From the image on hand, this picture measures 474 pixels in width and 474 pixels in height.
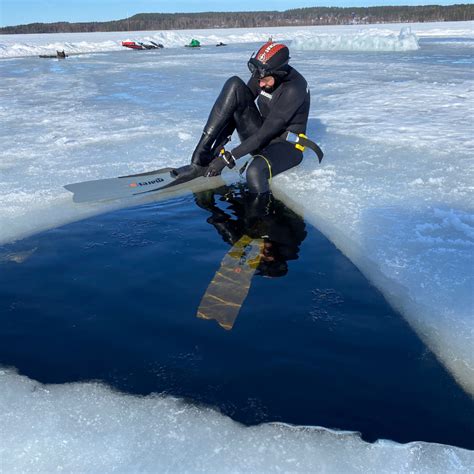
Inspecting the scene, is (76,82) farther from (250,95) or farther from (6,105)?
(250,95)

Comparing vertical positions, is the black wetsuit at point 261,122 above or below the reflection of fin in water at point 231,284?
above

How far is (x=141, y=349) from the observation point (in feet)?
9.02

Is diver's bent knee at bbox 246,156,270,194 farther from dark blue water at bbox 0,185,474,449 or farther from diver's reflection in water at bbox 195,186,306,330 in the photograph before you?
dark blue water at bbox 0,185,474,449

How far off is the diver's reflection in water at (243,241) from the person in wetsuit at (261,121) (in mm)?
278

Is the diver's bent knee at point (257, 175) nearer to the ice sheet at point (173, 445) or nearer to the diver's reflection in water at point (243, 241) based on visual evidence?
the diver's reflection in water at point (243, 241)

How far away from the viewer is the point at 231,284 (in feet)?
11.1

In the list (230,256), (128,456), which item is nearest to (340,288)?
(230,256)

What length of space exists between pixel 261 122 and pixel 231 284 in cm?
280

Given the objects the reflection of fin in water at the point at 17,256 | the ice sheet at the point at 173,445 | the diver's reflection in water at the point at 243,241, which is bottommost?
the diver's reflection in water at the point at 243,241

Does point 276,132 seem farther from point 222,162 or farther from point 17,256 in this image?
point 17,256

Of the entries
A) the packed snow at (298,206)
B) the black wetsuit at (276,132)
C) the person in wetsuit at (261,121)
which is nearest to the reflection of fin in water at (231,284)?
the packed snow at (298,206)

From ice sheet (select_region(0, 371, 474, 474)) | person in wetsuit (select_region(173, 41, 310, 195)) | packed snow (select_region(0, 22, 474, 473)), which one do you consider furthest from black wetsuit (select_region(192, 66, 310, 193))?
ice sheet (select_region(0, 371, 474, 474))

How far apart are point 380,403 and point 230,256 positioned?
69.2 inches

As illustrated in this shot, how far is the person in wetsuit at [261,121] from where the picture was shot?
199 inches
